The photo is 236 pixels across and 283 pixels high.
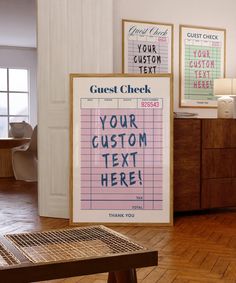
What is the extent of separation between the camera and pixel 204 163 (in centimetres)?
477

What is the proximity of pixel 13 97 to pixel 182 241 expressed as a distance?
943 centimetres

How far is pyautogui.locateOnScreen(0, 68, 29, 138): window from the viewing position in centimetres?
1234

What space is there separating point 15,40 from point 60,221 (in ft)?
26.1

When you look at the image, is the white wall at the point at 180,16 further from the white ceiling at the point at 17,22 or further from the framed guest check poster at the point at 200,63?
the white ceiling at the point at 17,22

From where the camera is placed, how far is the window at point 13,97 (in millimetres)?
12344

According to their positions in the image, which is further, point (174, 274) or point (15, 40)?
point (15, 40)

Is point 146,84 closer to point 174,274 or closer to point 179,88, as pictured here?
point 179,88

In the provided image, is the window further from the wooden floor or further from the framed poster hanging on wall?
the framed poster hanging on wall

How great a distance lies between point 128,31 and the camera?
5.05m

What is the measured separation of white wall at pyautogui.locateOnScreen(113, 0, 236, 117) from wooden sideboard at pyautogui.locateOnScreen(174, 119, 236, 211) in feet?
2.35

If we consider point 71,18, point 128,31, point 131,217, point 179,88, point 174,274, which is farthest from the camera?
point 179,88

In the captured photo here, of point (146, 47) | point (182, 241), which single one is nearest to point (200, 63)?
point (146, 47)

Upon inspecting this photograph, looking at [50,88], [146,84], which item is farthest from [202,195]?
[50,88]

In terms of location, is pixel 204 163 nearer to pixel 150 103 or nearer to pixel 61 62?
pixel 150 103
